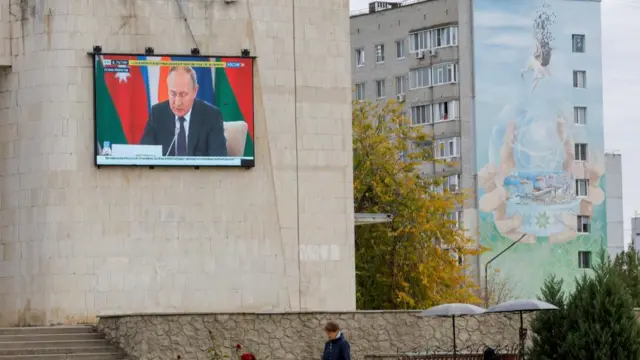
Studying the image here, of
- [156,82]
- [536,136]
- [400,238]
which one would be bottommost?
[400,238]

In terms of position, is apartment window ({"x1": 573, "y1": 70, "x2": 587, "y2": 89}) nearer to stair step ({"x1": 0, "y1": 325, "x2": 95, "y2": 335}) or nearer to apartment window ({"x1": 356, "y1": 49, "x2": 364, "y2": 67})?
apartment window ({"x1": 356, "y1": 49, "x2": 364, "y2": 67})

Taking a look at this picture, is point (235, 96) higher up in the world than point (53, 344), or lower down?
higher up

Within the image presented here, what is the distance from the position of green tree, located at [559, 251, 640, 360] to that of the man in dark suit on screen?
12.8 metres

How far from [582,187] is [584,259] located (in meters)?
3.81

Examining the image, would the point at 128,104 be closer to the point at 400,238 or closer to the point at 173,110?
the point at 173,110

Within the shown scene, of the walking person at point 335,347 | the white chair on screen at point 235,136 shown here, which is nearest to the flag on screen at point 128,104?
the white chair on screen at point 235,136

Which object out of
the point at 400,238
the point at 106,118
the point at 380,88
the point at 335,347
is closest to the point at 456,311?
the point at 335,347

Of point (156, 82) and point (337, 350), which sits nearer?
point (337, 350)

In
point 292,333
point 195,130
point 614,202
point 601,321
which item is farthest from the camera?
point 614,202

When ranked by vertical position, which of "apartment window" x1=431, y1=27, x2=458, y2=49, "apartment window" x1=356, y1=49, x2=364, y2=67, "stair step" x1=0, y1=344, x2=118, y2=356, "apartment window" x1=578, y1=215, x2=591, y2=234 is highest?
"apartment window" x1=431, y1=27, x2=458, y2=49

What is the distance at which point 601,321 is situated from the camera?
25422 millimetres

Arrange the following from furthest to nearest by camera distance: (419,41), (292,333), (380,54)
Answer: (380,54)
(419,41)
(292,333)

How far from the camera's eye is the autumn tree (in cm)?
5122

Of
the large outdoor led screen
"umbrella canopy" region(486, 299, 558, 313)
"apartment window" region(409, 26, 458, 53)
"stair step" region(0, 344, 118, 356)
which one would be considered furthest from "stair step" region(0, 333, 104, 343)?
"apartment window" region(409, 26, 458, 53)
